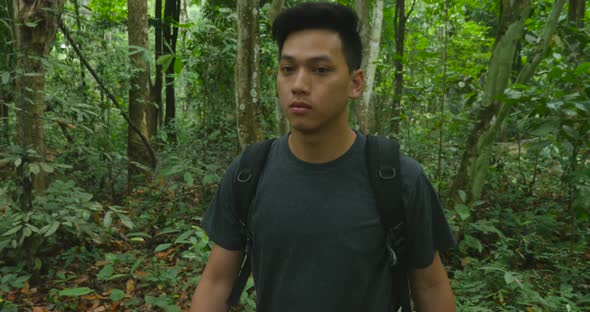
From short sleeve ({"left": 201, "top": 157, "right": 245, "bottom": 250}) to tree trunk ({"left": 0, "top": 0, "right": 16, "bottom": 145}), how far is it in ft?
9.54

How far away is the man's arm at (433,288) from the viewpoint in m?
1.71

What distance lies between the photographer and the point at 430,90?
19.2 feet

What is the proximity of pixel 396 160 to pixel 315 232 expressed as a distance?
40 centimetres

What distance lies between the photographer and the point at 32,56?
407cm

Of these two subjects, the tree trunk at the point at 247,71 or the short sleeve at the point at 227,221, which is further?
the tree trunk at the point at 247,71

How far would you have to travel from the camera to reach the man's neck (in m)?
1.69

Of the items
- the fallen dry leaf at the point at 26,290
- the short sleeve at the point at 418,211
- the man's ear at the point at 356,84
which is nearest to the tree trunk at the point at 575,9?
the man's ear at the point at 356,84

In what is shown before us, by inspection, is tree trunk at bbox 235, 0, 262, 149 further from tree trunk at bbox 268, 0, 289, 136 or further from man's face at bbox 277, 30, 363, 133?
man's face at bbox 277, 30, 363, 133

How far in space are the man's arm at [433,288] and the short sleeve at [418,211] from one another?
6 cm

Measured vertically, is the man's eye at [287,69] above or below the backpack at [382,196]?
above

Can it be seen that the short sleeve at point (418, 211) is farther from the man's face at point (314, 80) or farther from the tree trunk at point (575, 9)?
the tree trunk at point (575, 9)

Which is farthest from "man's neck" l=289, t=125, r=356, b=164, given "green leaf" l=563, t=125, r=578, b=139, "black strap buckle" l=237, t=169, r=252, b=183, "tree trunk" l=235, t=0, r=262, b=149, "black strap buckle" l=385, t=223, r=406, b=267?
"tree trunk" l=235, t=0, r=262, b=149

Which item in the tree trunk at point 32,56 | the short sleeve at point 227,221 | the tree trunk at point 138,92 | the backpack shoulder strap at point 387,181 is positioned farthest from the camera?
the tree trunk at point 138,92

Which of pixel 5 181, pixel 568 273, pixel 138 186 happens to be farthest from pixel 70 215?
pixel 568 273
